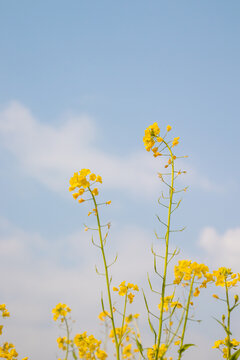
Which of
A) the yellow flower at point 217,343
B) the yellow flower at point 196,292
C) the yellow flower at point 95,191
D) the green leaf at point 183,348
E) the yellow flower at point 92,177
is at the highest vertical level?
the yellow flower at point 92,177

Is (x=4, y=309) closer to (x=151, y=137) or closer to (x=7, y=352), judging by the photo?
(x=7, y=352)

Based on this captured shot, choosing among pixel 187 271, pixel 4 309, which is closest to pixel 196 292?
pixel 187 271

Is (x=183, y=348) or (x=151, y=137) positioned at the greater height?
(x=151, y=137)

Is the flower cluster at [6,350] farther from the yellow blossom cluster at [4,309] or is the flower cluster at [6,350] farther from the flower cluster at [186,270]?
the flower cluster at [186,270]

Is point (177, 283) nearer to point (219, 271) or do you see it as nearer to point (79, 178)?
point (219, 271)

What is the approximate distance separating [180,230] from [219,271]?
0.76 meters

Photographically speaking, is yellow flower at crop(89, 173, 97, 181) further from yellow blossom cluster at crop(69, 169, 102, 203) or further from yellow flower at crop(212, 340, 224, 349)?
yellow flower at crop(212, 340, 224, 349)

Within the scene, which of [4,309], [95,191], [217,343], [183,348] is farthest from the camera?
[4,309]

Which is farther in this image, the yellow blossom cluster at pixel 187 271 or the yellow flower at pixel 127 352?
the yellow flower at pixel 127 352

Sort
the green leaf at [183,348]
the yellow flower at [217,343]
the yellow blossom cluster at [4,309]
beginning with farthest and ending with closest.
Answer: the yellow blossom cluster at [4,309] → the yellow flower at [217,343] → the green leaf at [183,348]

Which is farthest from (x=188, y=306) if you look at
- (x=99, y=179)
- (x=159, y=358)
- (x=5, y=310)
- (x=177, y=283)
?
(x=5, y=310)

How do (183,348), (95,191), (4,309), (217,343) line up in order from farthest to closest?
(4,309) < (217,343) < (95,191) < (183,348)

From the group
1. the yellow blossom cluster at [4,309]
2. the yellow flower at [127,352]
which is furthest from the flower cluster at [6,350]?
the yellow flower at [127,352]

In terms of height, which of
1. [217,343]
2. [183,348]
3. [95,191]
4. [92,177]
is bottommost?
[183,348]
